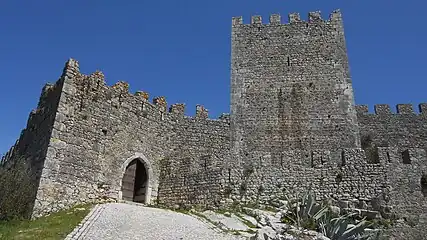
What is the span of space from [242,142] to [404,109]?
37.6 feet

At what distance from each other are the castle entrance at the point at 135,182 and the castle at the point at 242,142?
0.05m

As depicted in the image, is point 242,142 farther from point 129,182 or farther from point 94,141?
point 94,141

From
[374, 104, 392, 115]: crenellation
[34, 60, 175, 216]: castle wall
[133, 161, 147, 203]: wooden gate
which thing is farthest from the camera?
[374, 104, 392, 115]: crenellation

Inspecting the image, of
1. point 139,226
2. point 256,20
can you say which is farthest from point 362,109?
point 139,226

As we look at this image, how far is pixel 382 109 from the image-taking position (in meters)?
25.8

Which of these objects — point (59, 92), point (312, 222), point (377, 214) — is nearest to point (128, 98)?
point (59, 92)

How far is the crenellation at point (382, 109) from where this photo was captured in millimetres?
25714

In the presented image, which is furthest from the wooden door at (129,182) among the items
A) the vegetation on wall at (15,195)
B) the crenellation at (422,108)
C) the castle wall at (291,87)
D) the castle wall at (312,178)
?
the crenellation at (422,108)

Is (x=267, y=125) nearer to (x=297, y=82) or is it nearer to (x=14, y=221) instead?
(x=297, y=82)

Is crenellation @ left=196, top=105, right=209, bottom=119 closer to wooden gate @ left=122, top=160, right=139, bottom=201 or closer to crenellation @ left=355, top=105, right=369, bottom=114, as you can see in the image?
wooden gate @ left=122, top=160, right=139, bottom=201

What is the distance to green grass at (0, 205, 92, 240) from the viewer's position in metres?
10.0

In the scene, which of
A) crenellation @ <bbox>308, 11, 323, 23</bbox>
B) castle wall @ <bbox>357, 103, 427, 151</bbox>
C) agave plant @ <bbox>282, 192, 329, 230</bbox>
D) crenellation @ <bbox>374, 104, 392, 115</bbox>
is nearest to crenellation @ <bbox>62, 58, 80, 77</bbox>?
agave plant @ <bbox>282, 192, 329, 230</bbox>

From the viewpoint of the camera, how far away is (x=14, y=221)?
40.7 ft

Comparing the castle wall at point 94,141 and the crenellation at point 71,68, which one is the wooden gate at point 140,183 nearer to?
the castle wall at point 94,141
